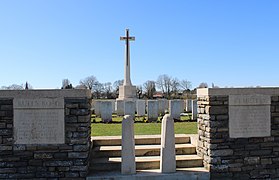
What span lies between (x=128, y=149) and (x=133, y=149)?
102 mm

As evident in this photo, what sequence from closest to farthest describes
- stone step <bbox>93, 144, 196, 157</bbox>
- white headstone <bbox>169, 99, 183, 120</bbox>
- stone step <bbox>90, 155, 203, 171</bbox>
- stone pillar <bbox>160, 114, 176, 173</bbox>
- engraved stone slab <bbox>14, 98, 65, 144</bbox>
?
engraved stone slab <bbox>14, 98, 65, 144</bbox> < stone pillar <bbox>160, 114, 176, 173</bbox> < stone step <bbox>90, 155, 203, 171</bbox> < stone step <bbox>93, 144, 196, 157</bbox> < white headstone <bbox>169, 99, 183, 120</bbox>

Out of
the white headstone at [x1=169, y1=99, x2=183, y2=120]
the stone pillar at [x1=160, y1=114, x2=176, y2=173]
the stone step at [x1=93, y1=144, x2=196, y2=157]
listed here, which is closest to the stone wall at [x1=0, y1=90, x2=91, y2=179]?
the stone step at [x1=93, y1=144, x2=196, y2=157]

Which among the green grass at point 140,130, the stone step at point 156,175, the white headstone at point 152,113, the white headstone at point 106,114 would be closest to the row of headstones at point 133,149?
the stone step at point 156,175

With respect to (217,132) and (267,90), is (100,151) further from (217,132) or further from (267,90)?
(267,90)

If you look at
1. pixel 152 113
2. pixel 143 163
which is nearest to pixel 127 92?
pixel 152 113

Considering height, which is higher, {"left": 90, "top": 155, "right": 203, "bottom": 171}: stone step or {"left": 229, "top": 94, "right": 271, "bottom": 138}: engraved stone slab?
{"left": 229, "top": 94, "right": 271, "bottom": 138}: engraved stone slab

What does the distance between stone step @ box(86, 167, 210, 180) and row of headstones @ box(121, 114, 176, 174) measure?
0.41 ft

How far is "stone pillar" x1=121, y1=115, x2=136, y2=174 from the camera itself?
5.46 m

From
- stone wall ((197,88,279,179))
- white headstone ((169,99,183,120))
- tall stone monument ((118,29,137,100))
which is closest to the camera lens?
stone wall ((197,88,279,179))

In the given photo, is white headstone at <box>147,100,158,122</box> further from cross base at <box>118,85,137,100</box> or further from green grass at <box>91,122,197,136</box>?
cross base at <box>118,85,137,100</box>

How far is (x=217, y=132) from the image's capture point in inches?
223

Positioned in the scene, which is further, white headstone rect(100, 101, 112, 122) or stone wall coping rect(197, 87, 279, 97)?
white headstone rect(100, 101, 112, 122)

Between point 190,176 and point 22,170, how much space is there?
130 inches

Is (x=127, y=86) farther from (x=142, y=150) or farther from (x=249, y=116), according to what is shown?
(x=249, y=116)
